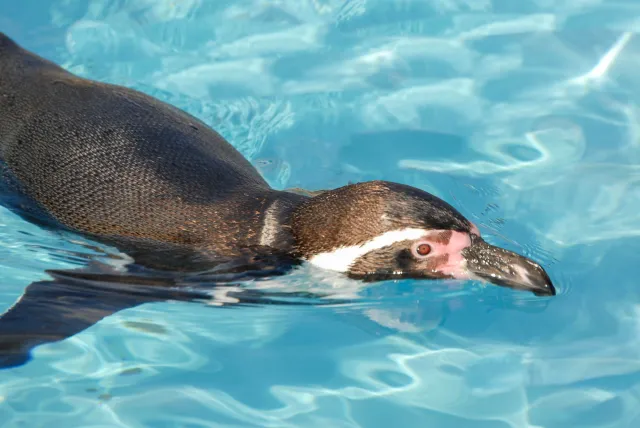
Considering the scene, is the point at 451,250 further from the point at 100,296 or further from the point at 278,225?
the point at 100,296

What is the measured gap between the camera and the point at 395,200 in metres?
3.84

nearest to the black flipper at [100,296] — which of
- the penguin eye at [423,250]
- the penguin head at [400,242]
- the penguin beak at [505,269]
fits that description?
the penguin head at [400,242]

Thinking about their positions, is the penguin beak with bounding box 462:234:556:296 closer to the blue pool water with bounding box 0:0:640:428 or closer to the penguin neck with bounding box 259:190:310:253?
the blue pool water with bounding box 0:0:640:428

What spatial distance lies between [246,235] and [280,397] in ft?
2.62

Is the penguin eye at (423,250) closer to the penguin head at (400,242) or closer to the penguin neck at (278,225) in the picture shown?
the penguin head at (400,242)

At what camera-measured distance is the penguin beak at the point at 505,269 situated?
3.82 metres

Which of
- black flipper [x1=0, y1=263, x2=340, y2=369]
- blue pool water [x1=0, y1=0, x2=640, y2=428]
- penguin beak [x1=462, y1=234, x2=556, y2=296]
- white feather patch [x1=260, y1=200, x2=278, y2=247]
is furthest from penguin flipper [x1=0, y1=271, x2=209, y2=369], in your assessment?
penguin beak [x1=462, y1=234, x2=556, y2=296]

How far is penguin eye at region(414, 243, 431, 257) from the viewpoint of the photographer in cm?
386

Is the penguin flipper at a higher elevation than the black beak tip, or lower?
lower

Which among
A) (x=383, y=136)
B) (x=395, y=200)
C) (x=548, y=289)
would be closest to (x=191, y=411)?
A: (x=395, y=200)

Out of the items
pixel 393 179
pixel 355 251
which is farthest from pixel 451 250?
pixel 393 179

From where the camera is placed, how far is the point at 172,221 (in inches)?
159

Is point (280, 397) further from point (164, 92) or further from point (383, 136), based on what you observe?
point (164, 92)

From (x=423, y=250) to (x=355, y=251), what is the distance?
0.31 meters
